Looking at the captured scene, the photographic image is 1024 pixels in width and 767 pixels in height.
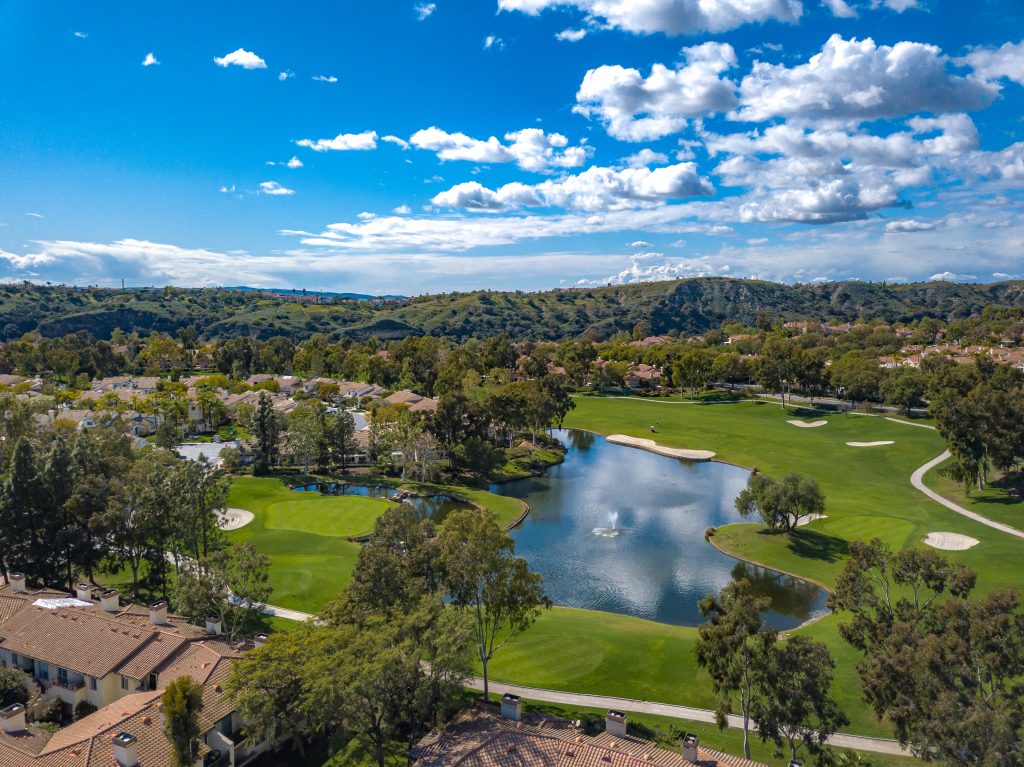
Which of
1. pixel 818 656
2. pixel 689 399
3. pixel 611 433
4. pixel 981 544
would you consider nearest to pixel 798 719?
pixel 818 656

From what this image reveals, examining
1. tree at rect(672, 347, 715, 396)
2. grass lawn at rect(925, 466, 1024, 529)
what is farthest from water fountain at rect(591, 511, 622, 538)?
tree at rect(672, 347, 715, 396)

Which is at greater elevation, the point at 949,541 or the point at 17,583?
the point at 17,583

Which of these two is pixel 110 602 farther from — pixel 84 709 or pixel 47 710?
pixel 47 710

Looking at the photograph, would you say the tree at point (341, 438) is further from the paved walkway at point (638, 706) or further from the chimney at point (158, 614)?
the paved walkway at point (638, 706)

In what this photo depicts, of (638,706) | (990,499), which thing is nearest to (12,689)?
(638,706)

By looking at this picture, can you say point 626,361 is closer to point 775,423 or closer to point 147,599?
point 775,423

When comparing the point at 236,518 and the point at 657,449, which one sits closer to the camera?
the point at 236,518
